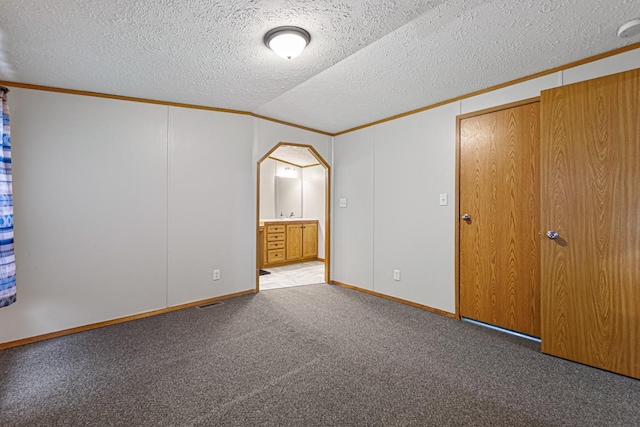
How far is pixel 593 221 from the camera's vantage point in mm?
2062

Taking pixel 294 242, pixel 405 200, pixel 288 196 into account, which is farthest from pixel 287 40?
pixel 288 196

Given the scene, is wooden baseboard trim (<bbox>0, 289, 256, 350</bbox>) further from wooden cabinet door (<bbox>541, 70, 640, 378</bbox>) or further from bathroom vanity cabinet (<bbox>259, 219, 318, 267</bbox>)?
wooden cabinet door (<bbox>541, 70, 640, 378</bbox>)

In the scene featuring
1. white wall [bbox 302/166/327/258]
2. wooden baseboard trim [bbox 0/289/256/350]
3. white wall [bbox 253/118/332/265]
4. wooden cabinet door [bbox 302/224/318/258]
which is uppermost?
white wall [bbox 253/118/332/265]

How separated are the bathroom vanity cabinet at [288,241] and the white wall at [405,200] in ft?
5.33

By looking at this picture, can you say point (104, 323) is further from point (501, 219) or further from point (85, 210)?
point (501, 219)

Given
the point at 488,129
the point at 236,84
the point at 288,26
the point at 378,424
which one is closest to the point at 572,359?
the point at 378,424

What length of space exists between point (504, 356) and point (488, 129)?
1.96 m

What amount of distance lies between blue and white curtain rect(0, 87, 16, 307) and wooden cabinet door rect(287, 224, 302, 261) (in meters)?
3.97

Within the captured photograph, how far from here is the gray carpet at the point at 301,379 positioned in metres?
1.57

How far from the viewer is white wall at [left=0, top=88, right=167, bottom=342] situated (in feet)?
8.10

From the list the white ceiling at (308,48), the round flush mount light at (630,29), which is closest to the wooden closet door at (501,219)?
the white ceiling at (308,48)

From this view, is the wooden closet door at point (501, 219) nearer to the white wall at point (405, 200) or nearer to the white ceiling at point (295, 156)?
the white wall at point (405, 200)

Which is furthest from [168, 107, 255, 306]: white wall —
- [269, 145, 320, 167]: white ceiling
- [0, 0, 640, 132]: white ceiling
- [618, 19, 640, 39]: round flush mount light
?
[618, 19, 640, 39]: round flush mount light

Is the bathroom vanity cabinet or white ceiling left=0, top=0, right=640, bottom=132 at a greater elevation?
white ceiling left=0, top=0, right=640, bottom=132
